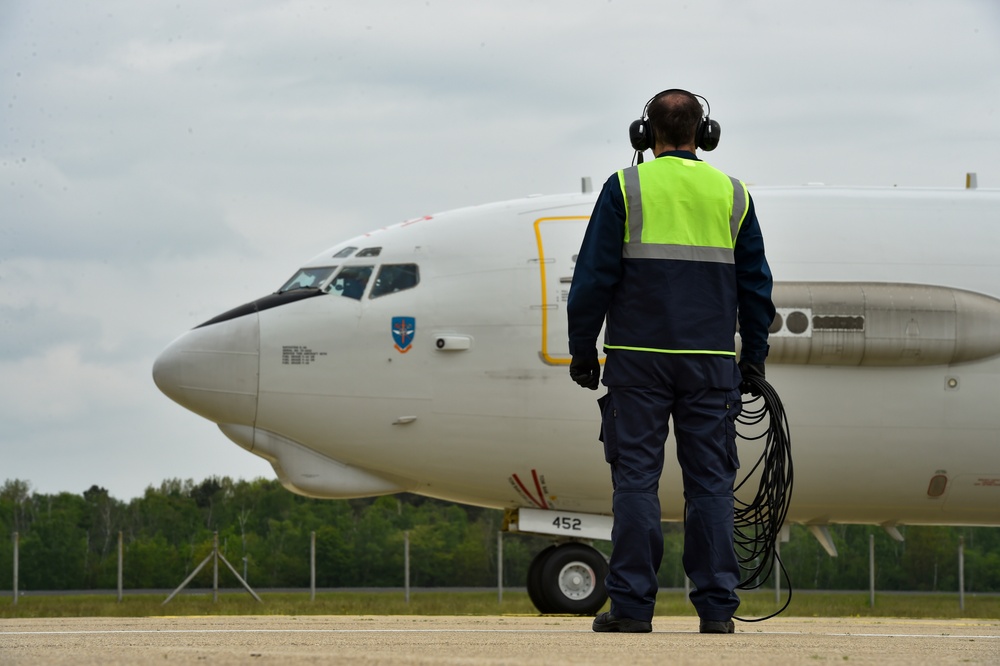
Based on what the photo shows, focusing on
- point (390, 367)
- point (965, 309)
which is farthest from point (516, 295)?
point (965, 309)

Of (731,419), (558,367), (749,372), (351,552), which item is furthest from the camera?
(351,552)

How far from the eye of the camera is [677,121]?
5691 millimetres

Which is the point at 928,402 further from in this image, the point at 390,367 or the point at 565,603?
the point at 390,367

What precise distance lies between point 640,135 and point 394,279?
5874 millimetres

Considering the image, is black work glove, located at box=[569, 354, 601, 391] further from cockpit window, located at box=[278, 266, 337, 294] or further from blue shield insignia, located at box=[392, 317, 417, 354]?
cockpit window, located at box=[278, 266, 337, 294]

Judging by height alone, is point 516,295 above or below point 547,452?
above

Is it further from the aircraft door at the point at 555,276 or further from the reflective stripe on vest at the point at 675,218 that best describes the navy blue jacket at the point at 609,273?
the aircraft door at the point at 555,276

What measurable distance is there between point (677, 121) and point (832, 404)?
6083mm

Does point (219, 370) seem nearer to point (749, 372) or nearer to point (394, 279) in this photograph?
point (394, 279)

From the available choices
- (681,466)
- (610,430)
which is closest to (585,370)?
(610,430)

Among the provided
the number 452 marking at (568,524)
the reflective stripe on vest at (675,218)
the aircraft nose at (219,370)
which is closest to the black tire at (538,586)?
the number 452 marking at (568,524)

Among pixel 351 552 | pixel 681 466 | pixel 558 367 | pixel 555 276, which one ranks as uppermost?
pixel 555 276

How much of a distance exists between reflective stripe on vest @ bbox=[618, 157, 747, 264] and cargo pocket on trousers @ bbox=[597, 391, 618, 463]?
62 cm

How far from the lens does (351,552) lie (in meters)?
29.0
